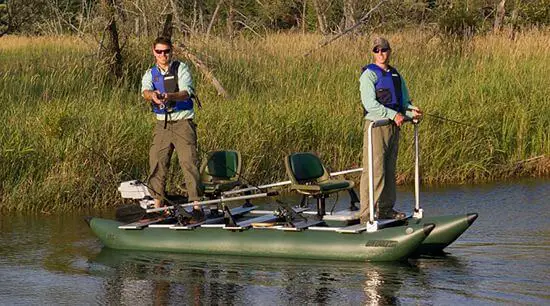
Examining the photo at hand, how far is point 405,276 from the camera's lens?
935 cm

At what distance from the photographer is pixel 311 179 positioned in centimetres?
1069

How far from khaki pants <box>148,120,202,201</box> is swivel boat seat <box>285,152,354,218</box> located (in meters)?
0.87

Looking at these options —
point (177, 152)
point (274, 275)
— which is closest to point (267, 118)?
point (177, 152)

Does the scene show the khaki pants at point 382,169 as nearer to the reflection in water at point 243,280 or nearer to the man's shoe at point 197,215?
the reflection in water at point 243,280

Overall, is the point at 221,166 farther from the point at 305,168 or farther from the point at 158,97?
the point at 158,97

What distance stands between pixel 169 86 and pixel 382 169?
203cm

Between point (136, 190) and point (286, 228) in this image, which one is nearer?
point (286, 228)

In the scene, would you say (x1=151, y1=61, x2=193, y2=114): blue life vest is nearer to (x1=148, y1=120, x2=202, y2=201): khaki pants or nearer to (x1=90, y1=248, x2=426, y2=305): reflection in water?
A: (x1=148, y1=120, x2=202, y2=201): khaki pants

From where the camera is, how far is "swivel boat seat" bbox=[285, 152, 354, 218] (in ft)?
33.7

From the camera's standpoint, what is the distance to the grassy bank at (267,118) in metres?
13.4


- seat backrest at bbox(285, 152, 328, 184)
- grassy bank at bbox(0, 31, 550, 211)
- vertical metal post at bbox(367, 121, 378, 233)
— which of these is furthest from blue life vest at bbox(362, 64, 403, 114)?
grassy bank at bbox(0, 31, 550, 211)

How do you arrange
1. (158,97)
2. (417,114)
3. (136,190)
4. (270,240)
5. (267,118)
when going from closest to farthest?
(417,114), (270,240), (158,97), (136,190), (267,118)

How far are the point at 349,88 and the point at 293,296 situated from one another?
8188 mm

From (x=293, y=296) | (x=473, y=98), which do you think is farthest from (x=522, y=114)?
(x=293, y=296)
